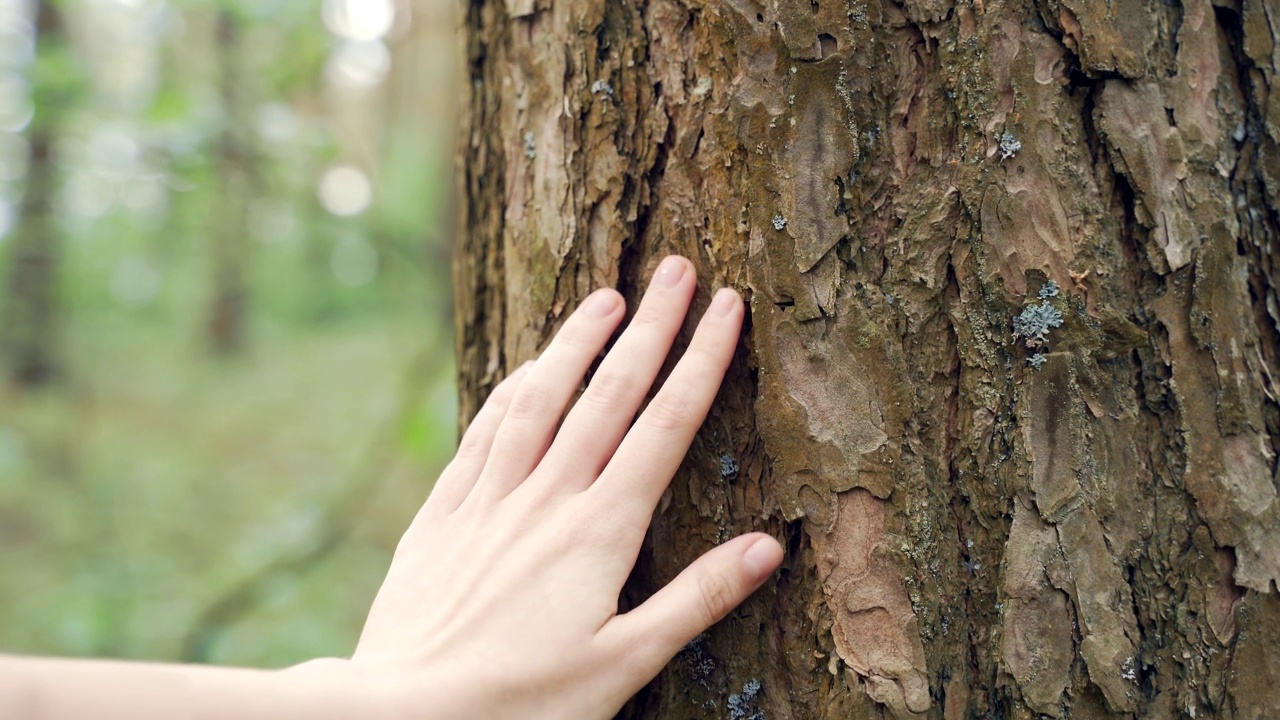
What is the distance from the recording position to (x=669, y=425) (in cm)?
114

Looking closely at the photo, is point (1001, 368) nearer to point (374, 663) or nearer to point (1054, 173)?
point (1054, 173)

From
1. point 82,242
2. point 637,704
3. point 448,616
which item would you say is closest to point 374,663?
point 448,616

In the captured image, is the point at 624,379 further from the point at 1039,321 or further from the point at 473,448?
the point at 1039,321

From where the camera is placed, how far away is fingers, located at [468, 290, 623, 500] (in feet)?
4.09

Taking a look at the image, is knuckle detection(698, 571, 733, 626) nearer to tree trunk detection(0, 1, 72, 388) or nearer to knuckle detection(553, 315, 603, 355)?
knuckle detection(553, 315, 603, 355)

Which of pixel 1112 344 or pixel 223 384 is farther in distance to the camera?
pixel 223 384

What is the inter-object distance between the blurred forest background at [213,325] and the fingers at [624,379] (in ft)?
7.86

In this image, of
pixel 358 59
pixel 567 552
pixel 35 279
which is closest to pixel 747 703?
pixel 567 552

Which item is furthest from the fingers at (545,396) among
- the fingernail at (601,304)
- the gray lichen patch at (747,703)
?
the gray lichen patch at (747,703)

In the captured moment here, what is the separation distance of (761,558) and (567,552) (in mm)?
277

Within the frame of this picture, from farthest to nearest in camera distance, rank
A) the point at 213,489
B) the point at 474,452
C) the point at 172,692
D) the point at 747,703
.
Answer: the point at 213,489
the point at 474,452
the point at 747,703
the point at 172,692

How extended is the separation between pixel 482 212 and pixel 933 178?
84cm

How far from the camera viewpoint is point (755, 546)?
1138 millimetres

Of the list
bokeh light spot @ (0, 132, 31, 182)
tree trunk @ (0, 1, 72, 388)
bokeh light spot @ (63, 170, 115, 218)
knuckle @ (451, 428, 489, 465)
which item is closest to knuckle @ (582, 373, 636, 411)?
knuckle @ (451, 428, 489, 465)
